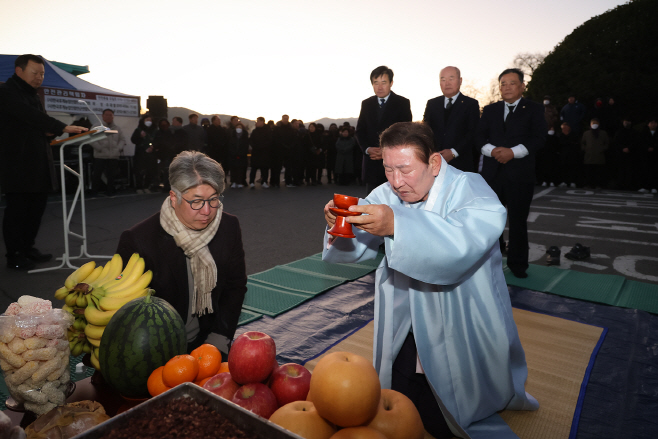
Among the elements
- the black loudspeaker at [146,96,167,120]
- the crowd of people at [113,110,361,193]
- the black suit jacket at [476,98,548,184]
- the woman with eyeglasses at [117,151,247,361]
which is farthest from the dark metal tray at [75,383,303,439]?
the black loudspeaker at [146,96,167,120]

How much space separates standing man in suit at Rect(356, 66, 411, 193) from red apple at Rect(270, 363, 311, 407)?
14.0 feet

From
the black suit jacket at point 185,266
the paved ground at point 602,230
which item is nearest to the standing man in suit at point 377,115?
the paved ground at point 602,230

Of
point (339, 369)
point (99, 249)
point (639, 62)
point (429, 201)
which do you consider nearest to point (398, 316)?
point (429, 201)

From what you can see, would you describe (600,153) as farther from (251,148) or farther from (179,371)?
(179,371)

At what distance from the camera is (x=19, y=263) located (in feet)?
15.6

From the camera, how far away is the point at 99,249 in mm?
5820

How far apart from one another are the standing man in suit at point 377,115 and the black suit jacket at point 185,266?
3338mm

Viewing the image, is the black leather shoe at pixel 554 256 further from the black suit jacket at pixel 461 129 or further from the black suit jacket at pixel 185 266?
the black suit jacket at pixel 185 266

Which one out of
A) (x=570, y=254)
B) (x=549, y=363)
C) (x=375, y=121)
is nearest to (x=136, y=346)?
(x=549, y=363)

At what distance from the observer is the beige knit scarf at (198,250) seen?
2.18 metres

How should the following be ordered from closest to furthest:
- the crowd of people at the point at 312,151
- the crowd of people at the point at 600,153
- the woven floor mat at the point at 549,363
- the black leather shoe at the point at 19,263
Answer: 1. the woven floor mat at the point at 549,363
2. the black leather shoe at the point at 19,263
3. the crowd of people at the point at 312,151
4. the crowd of people at the point at 600,153

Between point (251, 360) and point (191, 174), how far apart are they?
44.7 inches

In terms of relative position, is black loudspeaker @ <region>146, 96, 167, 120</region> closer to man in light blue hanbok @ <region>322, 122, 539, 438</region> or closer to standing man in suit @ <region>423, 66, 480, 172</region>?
standing man in suit @ <region>423, 66, 480, 172</region>

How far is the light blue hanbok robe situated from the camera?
64.6 inches
